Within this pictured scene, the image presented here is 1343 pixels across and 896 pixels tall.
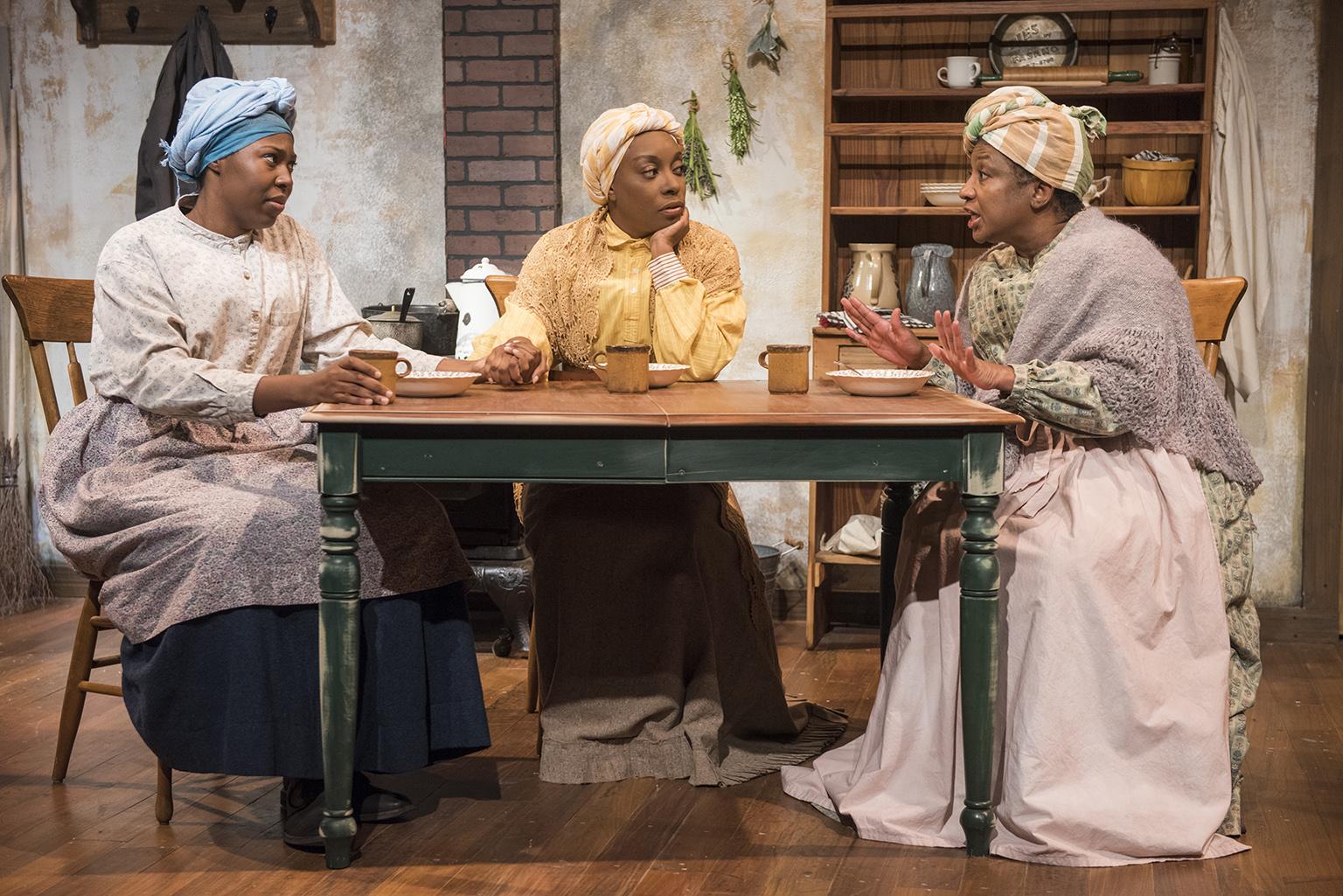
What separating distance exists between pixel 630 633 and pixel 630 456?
2.58 ft

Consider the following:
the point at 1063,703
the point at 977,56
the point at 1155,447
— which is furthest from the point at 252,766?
the point at 977,56

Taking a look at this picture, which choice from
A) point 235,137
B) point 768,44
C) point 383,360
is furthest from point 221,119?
point 768,44

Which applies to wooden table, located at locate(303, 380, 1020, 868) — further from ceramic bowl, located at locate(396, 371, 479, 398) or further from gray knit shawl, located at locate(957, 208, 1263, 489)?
gray knit shawl, located at locate(957, 208, 1263, 489)

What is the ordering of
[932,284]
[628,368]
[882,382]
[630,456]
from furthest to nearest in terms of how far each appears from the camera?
[932,284] → [628,368] → [882,382] → [630,456]

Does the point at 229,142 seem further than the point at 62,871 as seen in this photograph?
Yes

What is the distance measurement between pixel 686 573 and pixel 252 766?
1.02 meters

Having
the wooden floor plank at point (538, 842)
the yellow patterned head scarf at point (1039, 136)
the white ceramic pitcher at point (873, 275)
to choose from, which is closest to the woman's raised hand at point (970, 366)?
the yellow patterned head scarf at point (1039, 136)

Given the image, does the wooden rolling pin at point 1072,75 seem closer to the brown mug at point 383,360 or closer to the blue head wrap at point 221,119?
the blue head wrap at point 221,119

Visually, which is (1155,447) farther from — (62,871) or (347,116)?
(347,116)

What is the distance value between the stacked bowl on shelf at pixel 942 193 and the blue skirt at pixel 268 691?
2.47 m

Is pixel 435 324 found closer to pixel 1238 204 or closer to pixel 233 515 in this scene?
pixel 233 515

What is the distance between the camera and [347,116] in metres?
5.06

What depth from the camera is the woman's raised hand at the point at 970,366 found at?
271 centimetres

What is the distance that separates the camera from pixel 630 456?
2516 mm
